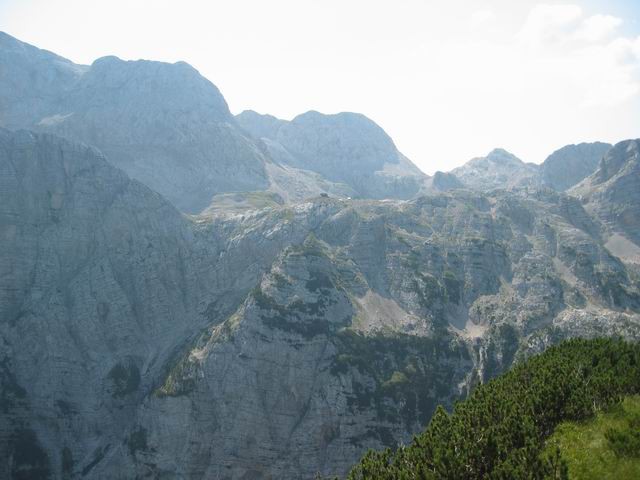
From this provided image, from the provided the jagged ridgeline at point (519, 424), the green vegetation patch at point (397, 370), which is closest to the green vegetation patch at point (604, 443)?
the jagged ridgeline at point (519, 424)

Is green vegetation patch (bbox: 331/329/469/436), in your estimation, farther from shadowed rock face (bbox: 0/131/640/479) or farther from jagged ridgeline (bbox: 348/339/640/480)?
jagged ridgeline (bbox: 348/339/640/480)

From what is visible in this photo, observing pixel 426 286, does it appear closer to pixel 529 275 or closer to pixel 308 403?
pixel 529 275

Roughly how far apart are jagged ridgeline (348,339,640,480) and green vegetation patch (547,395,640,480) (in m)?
0.29

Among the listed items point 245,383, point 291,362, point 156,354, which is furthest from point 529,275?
point 156,354

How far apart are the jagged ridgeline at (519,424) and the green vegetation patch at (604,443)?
11.3 inches

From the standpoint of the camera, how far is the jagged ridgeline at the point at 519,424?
1596 inches

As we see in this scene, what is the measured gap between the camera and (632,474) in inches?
1390

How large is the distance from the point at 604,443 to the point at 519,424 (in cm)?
781

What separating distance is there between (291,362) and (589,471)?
124 meters

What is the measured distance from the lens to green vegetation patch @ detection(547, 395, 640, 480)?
36.8 m

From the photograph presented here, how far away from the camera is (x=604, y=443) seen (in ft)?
132

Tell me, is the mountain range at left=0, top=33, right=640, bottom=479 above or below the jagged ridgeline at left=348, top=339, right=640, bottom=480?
below

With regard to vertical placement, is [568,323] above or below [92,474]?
above

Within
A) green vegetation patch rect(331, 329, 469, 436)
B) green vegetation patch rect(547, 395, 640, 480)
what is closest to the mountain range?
green vegetation patch rect(331, 329, 469, 436)
